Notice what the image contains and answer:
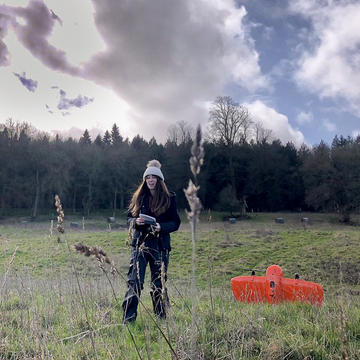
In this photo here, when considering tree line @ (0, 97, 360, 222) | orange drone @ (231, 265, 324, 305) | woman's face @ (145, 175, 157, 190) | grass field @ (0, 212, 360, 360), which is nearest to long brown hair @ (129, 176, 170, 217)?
woman's face @ (145, 175, 157, 190)

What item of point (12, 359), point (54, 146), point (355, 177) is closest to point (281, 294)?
point (12, 359)

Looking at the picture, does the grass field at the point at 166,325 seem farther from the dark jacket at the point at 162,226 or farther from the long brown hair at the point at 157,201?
the long brown hair at the point at 157,201

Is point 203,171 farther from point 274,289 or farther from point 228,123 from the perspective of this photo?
point 274,289

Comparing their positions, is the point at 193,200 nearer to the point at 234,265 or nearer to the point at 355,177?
the point at 234,265

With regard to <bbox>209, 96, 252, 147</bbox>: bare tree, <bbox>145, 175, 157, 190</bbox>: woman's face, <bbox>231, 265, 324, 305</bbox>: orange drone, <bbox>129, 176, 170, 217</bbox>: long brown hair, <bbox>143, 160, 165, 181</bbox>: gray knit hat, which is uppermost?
<bbox>209, 96, 252, 147</bbox>: bare tree

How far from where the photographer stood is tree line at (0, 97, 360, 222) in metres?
38.6

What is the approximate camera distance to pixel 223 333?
3203 mm

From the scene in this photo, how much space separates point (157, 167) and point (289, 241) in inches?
618

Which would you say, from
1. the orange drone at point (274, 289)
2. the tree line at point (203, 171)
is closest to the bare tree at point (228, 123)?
the tree line at point (203, 171)

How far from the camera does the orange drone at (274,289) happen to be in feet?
17.3

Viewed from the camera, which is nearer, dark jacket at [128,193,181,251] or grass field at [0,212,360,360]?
grass field at [0,212,360,360]

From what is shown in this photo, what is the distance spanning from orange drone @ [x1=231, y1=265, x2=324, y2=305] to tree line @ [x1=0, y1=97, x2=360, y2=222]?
3224 centimetres

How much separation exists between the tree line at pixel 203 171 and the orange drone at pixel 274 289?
32237 millimetres

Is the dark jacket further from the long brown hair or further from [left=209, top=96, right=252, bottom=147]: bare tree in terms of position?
[left=209, top=96, right=252, bottom=147]: bare tree
